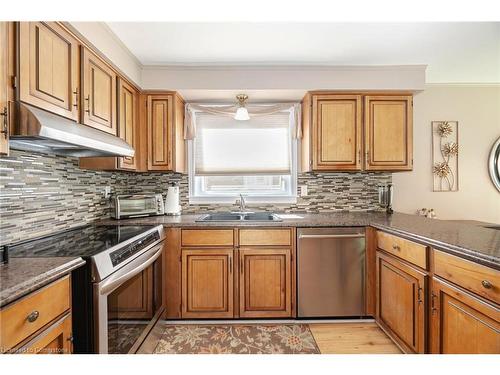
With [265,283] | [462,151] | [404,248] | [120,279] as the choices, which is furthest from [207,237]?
[462,151]

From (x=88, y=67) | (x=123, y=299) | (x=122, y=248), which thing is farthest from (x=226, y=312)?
(x=88, y=67)

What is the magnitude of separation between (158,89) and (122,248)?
5.47ft

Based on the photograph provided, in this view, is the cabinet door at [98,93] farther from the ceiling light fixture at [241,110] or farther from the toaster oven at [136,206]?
the ceiling light fixture at [241,110]

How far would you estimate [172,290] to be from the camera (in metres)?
2.34

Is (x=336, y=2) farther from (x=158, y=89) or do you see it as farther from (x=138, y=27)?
(x=158, y=89)

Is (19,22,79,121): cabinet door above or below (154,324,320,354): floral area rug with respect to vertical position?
above

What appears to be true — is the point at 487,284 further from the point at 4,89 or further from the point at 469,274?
the point at 4,89

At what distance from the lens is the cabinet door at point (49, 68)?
1.23m

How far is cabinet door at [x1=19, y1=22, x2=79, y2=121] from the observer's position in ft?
4.05

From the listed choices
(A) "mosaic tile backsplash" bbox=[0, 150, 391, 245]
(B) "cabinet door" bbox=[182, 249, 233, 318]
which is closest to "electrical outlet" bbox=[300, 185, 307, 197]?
(A) "mosaic tile backsplash" bbox=[0, 150, 391, 245]

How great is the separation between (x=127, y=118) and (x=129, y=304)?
154 centimetres

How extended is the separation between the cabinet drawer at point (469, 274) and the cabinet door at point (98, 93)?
2.20 metres

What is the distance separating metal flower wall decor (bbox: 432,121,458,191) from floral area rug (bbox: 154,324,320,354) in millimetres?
2219

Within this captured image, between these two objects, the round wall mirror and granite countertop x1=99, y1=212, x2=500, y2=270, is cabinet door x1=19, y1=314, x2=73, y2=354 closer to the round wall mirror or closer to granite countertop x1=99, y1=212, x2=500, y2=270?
granite countertop x1=99, y1=212, x2=500, y2=270
